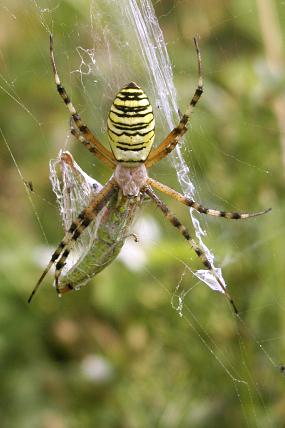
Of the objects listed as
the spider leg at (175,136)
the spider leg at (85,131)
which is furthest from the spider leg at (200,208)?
the spider leg at (85,131)

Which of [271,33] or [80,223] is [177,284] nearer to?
[80,223]

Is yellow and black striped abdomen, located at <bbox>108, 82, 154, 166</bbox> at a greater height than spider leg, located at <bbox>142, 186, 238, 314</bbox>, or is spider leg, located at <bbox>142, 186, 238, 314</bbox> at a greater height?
yellow and black striped abdomen, located at <bbox>108, 82, 154, 166</bbox>

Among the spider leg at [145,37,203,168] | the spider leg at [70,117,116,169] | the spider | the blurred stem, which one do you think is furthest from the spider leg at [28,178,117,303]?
the blurred stem

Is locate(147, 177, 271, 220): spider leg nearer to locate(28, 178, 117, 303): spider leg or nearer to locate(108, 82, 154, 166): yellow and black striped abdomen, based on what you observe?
locate(28, 178, 117, 303): spider leg

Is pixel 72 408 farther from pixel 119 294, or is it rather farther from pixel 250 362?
pixel 250 362

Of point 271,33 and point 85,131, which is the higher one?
point 85,131

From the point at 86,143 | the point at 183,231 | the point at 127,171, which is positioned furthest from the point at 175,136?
the point at 183,231

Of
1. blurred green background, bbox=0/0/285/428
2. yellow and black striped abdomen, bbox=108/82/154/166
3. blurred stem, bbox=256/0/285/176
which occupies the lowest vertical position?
blurred green background, bbox=0/0/285/428
